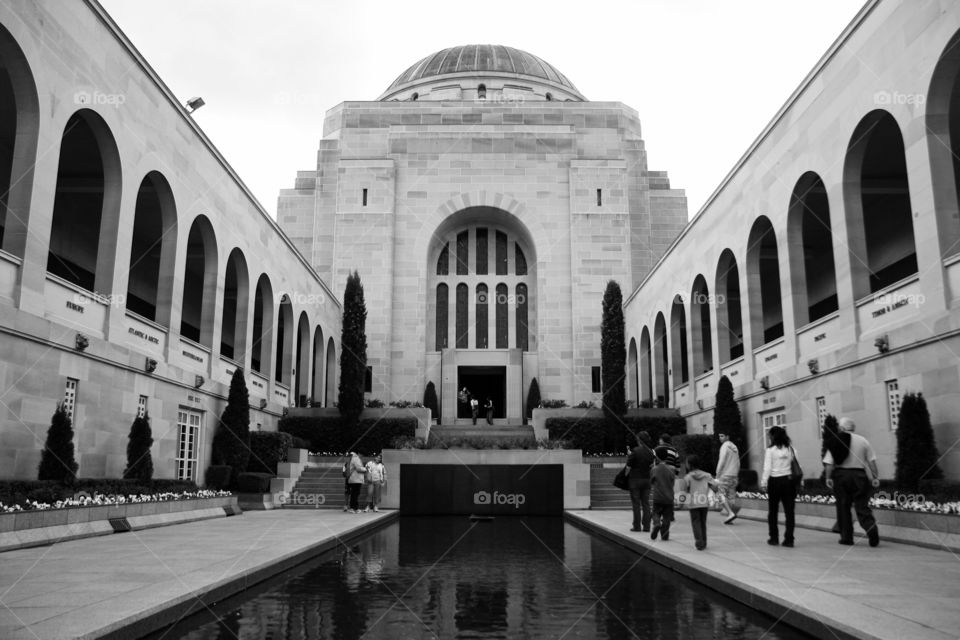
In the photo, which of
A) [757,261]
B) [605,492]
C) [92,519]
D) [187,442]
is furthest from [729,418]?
[92,519]

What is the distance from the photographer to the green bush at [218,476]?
20.0 meters

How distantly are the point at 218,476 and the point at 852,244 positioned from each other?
1662cm

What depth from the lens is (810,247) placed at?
92.4 ft

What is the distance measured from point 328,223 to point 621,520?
1165 inches

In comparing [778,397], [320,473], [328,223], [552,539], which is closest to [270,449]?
[320,473]

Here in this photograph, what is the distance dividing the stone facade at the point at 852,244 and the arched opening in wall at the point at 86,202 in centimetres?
1619

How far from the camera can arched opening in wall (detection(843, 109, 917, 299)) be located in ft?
54.6

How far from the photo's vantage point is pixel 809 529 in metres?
13.5

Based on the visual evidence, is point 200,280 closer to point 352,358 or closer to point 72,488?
point 352,358

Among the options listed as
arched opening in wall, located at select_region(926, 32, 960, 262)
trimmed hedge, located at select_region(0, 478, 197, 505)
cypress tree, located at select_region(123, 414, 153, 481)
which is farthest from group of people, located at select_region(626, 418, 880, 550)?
cypress tree, located at select_region(123, 414, 153, 481)

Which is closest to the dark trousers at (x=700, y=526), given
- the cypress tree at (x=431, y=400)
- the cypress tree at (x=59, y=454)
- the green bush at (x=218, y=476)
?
the cypress tree at (x=59, y=454)

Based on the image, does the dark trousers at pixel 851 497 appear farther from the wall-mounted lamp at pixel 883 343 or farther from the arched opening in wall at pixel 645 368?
the arched opening in wall at pixel 645 368

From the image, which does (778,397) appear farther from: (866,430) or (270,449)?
(270,449)

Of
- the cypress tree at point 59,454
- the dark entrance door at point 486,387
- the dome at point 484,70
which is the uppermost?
the dome at point 484,70
